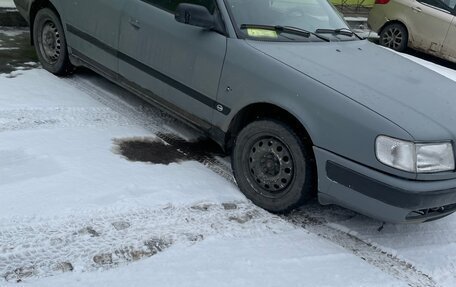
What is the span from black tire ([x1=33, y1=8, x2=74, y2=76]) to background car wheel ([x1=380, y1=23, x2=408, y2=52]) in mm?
6841

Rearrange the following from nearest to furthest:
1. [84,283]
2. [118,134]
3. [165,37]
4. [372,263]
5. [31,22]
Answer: [84,283], [372,263], [165,37], [118,134], [31,22]

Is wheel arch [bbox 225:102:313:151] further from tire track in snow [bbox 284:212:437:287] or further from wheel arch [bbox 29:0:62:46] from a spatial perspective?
wheel arch [bbox 29:0:62:46]

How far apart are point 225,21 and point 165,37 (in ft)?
2.00

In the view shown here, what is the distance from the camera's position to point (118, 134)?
448 centimetres

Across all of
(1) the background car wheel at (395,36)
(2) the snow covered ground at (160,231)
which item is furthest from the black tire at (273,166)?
(1) the background car wheel at (395,36)

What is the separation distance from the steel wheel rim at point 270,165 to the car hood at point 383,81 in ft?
1.88

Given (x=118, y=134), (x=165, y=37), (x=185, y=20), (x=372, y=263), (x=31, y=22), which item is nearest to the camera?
(x=372, y=263)

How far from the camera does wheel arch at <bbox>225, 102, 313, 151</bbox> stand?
11.4ft

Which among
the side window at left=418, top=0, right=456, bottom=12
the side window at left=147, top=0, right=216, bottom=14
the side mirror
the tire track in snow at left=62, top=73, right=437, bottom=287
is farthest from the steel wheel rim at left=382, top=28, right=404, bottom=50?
the side mirror

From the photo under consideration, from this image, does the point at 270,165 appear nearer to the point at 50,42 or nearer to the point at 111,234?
the point at 111,234

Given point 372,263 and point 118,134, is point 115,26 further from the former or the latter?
point 372,263

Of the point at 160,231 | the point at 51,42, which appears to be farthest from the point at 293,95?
the point at 51,42

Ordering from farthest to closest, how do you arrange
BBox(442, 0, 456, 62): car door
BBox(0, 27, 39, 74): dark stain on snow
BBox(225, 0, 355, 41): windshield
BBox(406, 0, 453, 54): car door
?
BBox(406, 0, 453, 54): car door < BBox(442, 0, 456, 62): car door < BBox(0, 27, 39, 74): dark stain on snow < BBox(225, 0, 355, 41): windshield

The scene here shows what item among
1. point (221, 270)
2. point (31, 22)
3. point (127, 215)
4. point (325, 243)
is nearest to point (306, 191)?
point (325, 243)
